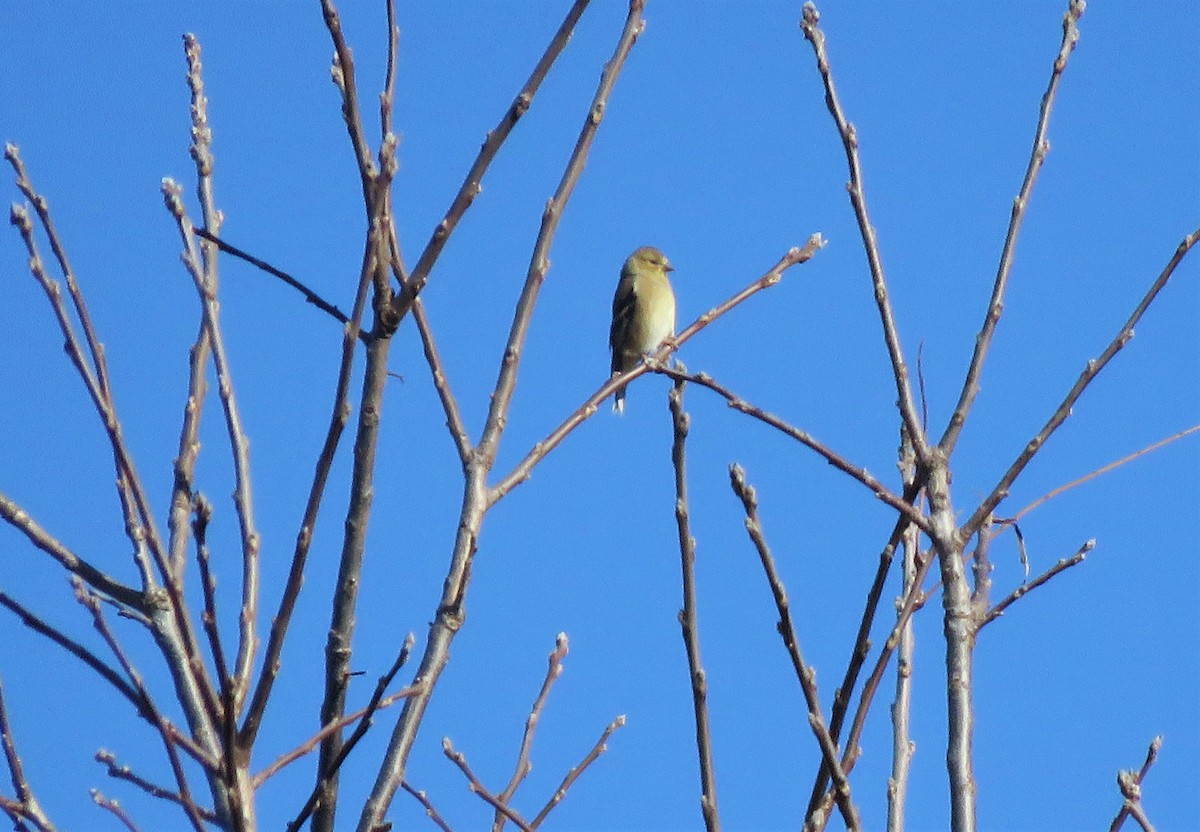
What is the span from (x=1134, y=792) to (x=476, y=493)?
3.44 ft

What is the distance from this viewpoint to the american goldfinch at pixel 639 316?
10281mm

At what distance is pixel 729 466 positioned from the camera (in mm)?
2078

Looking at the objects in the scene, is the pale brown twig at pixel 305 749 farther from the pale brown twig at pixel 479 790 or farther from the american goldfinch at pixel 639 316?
the american goldfinch at pixel 639 316

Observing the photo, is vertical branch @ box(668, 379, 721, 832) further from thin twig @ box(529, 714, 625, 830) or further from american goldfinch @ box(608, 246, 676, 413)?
american goldfinch @ box(608, 246, 676, 413)

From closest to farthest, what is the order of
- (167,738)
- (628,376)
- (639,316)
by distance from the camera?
1. (167,738)
2. (628,376)
3. (639,316)

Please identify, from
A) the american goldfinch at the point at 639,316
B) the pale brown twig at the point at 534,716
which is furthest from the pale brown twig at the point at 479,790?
the american goldfinch at the point at 639,316

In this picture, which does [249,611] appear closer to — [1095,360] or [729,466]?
[729,466]

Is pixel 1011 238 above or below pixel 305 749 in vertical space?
above

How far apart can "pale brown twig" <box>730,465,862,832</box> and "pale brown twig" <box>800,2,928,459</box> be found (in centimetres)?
32

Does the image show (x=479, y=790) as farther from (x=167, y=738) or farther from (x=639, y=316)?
(x=639, y=316)

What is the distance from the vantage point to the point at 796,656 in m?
2.00

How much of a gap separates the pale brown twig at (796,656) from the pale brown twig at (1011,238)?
396 millimetres

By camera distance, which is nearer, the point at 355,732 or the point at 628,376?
the point at 355,732

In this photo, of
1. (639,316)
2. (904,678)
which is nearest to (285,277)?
(904,678)
